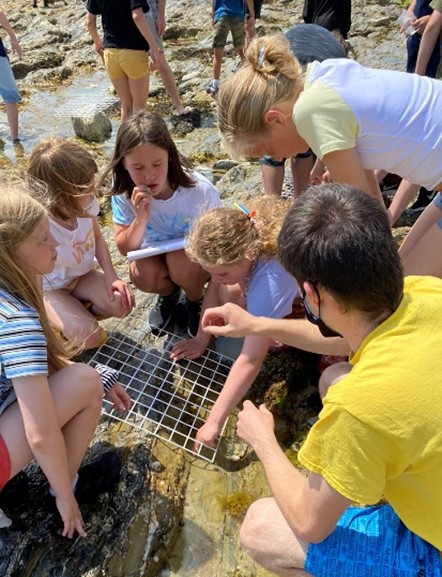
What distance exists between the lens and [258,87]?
8.26ft

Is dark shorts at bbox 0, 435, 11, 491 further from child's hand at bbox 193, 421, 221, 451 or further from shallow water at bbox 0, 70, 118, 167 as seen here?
shallow water at bbox 0, 70, 118, 167

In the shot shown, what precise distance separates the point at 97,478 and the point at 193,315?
121cm

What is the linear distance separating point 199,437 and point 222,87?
163 cm

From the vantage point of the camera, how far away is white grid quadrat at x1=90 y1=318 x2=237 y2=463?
268 cm

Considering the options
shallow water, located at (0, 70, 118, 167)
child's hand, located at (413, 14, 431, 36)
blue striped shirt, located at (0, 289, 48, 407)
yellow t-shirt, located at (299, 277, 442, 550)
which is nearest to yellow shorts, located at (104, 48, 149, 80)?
shallow water, located at (0, 70, 118, 167)

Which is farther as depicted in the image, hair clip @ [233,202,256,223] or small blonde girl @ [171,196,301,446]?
hair clip @ [233,202,256,223]

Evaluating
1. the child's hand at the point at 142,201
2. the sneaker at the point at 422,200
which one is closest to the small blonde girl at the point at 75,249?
the child's hand at the point at 142,201

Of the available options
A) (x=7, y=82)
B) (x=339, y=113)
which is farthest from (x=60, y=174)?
(x=7, y=82)

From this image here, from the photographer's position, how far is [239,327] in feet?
7.50

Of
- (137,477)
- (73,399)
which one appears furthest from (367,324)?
(137,477)

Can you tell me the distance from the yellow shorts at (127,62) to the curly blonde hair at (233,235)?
12.3 feet

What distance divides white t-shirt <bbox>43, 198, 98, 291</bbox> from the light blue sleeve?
0.40 feet

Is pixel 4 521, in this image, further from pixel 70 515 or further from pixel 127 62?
pixel 127 62

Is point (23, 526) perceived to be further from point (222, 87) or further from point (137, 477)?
point (222, 87)
